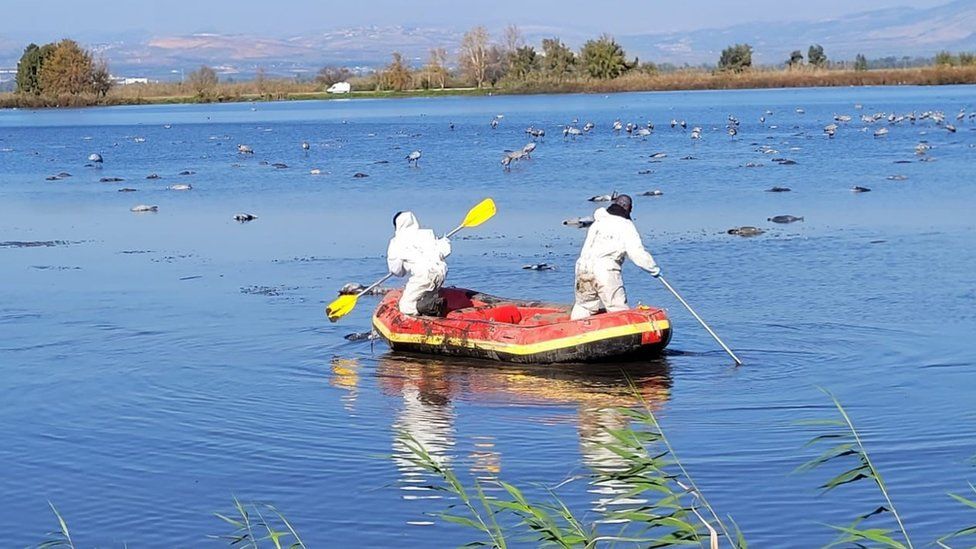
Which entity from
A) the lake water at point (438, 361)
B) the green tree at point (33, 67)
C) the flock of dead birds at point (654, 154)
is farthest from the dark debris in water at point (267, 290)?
the green tree at point (33, 67)

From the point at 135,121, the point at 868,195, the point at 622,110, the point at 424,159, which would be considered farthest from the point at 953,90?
the point at 868,195

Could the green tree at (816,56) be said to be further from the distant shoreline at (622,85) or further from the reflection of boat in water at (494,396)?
the reflection of boat in water at (494,396)

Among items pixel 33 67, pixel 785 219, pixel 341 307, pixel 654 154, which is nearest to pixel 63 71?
pixel 33 67

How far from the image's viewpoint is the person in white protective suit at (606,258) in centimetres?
1347

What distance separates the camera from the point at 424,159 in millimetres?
39906

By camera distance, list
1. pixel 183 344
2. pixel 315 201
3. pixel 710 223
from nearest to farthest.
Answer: pixel 183 344
pixel 710 223
pixel 315 201

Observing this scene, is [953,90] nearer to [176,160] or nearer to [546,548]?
[176,160]

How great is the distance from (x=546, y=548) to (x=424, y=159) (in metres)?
32.4

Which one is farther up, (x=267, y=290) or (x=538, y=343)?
(x=538, y=343)

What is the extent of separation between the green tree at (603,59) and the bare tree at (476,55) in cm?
776

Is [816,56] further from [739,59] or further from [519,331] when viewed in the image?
[519,331]

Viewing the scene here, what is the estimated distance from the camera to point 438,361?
1408cm

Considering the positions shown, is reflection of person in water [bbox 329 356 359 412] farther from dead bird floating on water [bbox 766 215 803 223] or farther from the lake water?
dead bird floating on water [bbox 766 215 803 223]

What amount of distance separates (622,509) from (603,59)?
89.6 meters
